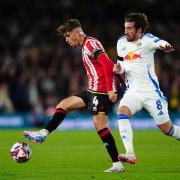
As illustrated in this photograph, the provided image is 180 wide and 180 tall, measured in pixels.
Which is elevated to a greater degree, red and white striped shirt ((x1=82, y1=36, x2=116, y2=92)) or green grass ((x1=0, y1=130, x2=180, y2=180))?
red and white striped shirt ((x1=82, y1=36, x2=116, y2=92))

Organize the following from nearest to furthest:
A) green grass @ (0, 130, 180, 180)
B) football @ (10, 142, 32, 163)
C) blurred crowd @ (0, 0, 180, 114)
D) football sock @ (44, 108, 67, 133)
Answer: green grass @ (0, 130, 180, 180) → football @ (10, 142, 32, 163) → football sock @ (44, 108, 67, 133) → blurred crowd @ (0, 0, 180, 114)

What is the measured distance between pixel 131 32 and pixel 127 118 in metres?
1.28

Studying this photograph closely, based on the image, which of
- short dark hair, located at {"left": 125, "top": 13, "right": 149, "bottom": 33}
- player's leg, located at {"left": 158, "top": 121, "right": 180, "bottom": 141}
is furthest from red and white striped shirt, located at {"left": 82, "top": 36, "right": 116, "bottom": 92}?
player's leg, located at {"left": 158, "top": 121, "right": 180, "bottom": 141}

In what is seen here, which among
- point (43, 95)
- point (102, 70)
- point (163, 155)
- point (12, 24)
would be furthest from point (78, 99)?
point (12, 24)

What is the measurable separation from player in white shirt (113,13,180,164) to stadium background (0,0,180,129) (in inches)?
465

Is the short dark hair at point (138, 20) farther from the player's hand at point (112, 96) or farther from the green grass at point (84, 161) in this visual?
the green grass at point (84, 161)

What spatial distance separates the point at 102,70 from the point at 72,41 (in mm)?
626

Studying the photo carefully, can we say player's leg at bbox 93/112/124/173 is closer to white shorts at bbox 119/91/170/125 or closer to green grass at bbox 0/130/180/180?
green grass at bbox 0/130/180/180

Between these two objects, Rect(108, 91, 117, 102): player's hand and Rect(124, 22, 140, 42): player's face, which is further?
Rect(124, 22, 140, 42): player's face

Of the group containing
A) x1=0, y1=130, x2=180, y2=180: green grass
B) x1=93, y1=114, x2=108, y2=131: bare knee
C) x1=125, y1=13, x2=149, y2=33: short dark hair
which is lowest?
x1=0, y1=130, x2=180, y2=180: green grass

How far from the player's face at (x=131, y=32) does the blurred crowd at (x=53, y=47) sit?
38.5ft

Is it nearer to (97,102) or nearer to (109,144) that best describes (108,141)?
(109,144)

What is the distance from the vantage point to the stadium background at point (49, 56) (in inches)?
859

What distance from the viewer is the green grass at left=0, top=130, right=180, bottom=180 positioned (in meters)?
9.21
